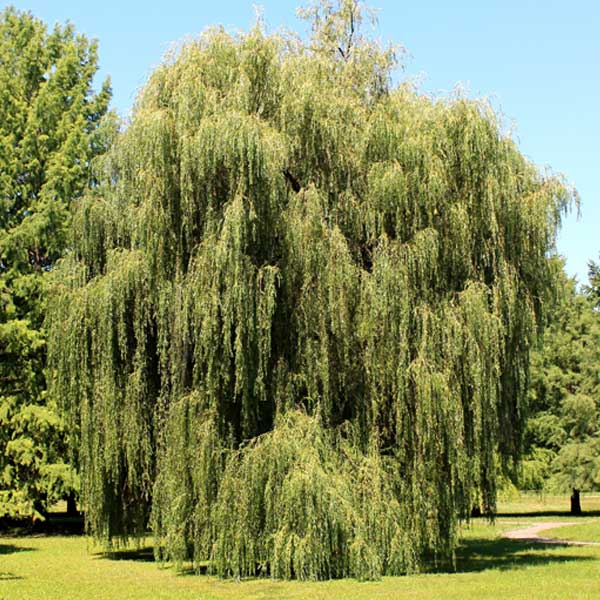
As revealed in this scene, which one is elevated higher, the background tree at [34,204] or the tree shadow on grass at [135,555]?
the background tree at [34,204]

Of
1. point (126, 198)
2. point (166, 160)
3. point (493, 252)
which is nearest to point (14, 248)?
point (126, 198)

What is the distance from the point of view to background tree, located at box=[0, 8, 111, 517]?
2431cm

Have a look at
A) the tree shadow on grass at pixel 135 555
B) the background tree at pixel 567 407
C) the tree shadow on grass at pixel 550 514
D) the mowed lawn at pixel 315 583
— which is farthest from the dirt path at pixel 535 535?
the tree shadow on grass at pixel 135 555

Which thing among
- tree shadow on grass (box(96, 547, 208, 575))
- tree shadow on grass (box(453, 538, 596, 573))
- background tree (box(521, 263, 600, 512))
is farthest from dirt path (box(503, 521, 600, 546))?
tree shadow on grass (box(96, 547, 208, 575))

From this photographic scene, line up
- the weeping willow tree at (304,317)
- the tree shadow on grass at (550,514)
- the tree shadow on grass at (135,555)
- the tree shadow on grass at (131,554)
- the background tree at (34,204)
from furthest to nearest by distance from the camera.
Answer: the tree shadow on grass at (550,514) < the background tree at (34,204) < the tree shadow on grass at (131,554) < the tree shadow on grass at (135,555) < the weeping willow tree at (304,317)

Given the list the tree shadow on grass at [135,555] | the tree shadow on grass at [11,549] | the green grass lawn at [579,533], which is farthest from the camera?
the green grass lawn at [579,533]

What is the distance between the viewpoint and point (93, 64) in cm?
3127

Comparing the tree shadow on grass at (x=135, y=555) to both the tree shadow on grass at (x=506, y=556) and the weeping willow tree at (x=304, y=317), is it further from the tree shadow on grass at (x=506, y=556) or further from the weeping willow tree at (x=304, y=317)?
the tree shadow on grass at (x=506, y=556)

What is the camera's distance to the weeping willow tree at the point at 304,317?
14.0 meters

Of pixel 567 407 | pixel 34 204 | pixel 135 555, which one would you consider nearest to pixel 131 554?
pixel 135 555

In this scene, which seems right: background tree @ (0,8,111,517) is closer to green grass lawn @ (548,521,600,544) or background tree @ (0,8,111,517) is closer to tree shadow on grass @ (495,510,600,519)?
green grass lawn @ (548,521,600,544)

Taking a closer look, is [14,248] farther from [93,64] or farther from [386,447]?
[386,447]

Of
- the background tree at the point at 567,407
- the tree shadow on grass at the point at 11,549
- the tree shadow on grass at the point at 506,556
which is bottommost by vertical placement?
the tree shadow on grass at the point at 506,556

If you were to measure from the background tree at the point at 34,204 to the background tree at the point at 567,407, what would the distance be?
704 inches
